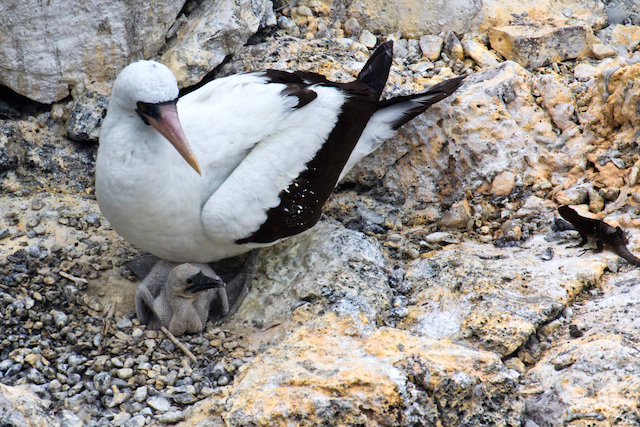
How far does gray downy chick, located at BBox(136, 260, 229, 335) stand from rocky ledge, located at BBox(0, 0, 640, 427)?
0.10 m

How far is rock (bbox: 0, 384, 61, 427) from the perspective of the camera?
2.37 meters

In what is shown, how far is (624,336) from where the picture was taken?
2.86 metres

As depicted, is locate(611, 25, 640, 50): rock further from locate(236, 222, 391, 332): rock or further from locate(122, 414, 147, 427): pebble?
locate(122, 414, 147, 427): pebble

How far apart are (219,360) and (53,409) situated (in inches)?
35.0

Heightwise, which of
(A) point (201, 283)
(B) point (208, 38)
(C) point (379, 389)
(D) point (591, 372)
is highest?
(B) point (208, 38)

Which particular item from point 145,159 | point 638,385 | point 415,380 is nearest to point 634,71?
point 638,385

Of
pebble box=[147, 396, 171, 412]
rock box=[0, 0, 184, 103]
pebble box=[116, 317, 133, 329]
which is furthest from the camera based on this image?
rock box=[0, 0, 184, 103]

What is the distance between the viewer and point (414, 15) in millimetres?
5414

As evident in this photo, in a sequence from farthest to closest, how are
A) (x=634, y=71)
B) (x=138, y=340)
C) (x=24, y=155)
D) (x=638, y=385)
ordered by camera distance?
(x=24, y=155) < (x=634, y=71) < (x=138, y=340) < (x=638, y=385)

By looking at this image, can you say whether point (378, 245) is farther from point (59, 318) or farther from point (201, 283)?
point (59, 318)

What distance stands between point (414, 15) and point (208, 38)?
1.78m

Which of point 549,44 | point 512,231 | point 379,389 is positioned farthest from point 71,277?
point 549,44

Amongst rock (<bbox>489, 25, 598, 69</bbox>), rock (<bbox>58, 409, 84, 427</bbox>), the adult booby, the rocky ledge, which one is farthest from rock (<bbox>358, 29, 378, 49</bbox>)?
rock (<bbox>58, 409, 84, 427</bbox>)

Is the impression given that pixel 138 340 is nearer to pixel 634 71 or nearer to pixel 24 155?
pixel 24 155
